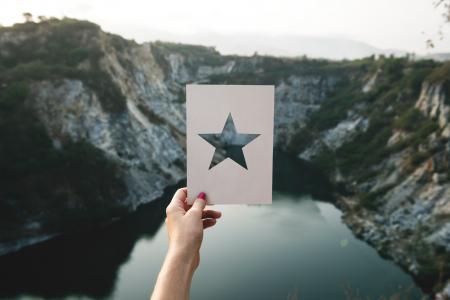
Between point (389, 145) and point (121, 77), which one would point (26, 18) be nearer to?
point (121, 77)

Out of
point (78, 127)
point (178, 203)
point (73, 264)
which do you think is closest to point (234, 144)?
point (178, 203)

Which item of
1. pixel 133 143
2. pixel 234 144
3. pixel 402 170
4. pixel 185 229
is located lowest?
pixel 402 170

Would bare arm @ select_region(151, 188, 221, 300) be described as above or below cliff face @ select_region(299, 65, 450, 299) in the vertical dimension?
above

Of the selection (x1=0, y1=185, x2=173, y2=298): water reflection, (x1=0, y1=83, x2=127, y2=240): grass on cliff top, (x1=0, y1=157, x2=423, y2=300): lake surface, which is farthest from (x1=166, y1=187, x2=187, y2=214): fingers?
(x1=0, y1=83, x2=127, y2=240): grass on cliff top

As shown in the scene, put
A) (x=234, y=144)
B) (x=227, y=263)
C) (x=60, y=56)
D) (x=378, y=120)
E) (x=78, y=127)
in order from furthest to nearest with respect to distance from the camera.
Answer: (x=378, y=120), (x=60, y=56), (x=78, y=127), (x=227, y=263), (x=234, y=144)

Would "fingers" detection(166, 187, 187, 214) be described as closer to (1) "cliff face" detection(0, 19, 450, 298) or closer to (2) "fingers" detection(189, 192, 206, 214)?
(2) "fingers" detection(189, 192, 206, 214)

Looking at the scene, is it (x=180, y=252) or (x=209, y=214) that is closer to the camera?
(x=180, y=252)

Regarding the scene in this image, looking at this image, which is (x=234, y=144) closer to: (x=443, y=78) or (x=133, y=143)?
(x=133, y=143)

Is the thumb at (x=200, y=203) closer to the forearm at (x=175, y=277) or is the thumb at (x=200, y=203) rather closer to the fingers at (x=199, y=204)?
the fingers at (x=199, y=204)

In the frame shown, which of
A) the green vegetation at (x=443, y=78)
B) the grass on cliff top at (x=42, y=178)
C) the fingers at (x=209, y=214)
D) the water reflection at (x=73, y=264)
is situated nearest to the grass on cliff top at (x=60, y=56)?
the grass on cliff top at (x=42, y=178)
